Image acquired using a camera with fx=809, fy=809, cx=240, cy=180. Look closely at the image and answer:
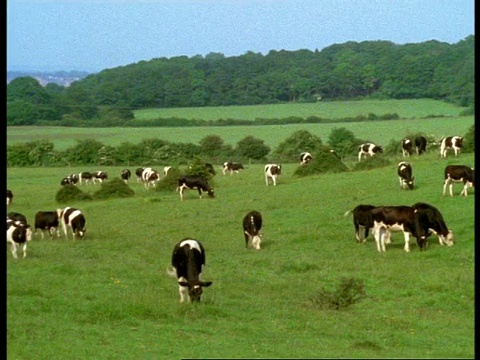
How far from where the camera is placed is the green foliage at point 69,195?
1166 inches

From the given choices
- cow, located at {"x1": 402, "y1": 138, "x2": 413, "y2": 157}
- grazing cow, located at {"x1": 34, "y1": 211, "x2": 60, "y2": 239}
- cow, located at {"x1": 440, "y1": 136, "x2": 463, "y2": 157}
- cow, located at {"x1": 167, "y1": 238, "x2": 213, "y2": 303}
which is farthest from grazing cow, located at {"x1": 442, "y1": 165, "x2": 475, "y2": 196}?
cow, located at {"x1": 402, "y1": 138, "x2": 413, "y2": 157}

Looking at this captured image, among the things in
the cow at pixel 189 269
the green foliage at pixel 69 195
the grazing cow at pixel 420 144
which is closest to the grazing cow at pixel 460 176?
the cow at pixel 189 269

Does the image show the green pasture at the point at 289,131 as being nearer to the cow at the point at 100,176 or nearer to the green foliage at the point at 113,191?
the cow at the point at 100,176

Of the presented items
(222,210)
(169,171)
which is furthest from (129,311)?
(169,171)

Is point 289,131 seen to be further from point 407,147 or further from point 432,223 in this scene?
point 432,223

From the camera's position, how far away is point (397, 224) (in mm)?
16328

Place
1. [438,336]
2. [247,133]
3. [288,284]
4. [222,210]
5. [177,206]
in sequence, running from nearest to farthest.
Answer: [438,336] → [288,284] → [222,210] → [177,206] → [247,133]

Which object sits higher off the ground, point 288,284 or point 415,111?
point 415,111

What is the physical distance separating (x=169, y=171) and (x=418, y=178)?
10.7 metres

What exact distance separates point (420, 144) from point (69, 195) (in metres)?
14.5

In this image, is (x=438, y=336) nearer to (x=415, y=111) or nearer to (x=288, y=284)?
(x=288, y=284)

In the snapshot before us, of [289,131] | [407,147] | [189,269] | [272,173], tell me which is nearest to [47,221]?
[189,269]

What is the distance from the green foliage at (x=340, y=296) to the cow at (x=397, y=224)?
387 centimetres

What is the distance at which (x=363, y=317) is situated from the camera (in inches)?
444
